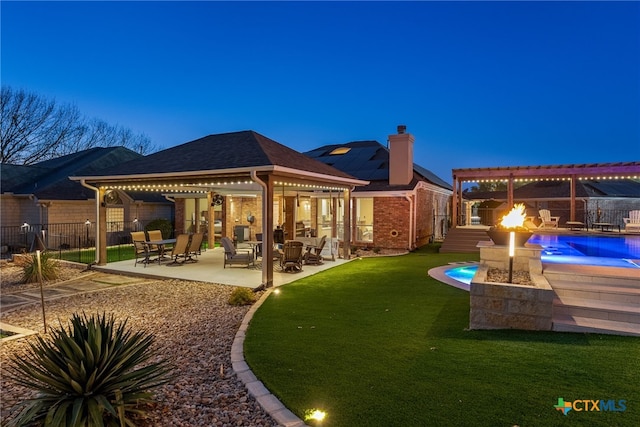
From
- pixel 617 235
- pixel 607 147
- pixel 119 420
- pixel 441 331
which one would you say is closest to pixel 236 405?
pixel 119 420

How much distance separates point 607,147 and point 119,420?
130176 millimetres

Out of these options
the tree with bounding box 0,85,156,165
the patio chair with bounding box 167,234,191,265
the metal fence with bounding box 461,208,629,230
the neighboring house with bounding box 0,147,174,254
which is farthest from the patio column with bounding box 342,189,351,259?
the tree with bounding box 0,85,156,165

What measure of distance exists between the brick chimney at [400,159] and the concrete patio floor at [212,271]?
238 inches

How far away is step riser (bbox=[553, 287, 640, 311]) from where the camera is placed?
6098mm

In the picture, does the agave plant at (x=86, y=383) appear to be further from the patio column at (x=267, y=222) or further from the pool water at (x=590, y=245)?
the pool water at (x=590, y=245)

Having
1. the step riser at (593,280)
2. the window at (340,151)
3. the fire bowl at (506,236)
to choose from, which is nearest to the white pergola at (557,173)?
the window at (340,151)

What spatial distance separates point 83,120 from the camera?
35.4 m

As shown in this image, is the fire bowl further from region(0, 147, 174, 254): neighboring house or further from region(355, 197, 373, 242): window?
region(0, 147, 174, 254): neighboring house

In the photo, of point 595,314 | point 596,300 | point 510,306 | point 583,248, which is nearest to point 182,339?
point 510,306

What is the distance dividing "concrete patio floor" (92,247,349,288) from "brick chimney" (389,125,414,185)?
6052mm

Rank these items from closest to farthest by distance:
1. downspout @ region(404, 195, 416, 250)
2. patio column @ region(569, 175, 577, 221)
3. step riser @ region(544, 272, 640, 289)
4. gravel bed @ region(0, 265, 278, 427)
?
gravel bed @ region(0, 265, 278, 427)
step riser @ region(544, 272, 640, 289)
downspout @ region(404, 195, 416, 250)
patio column @ region(569, 175, 577, 221)

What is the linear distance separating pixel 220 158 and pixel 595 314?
8.99 metres

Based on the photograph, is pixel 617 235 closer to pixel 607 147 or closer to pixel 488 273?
pixel 488 273

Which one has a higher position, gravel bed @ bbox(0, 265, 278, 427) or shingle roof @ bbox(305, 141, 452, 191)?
shingle roof @ bbox(305, 141, 452, 191)
